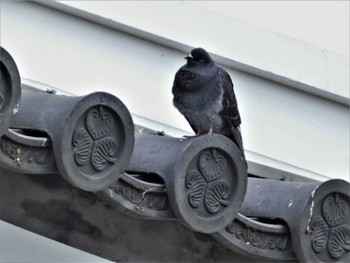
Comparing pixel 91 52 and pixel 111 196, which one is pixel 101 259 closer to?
pixel 111 196

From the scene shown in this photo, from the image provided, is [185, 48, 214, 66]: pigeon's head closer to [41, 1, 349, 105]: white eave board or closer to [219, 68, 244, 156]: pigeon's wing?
[219, 68, 244, 156]: pigeon's wing

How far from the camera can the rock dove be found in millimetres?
4887

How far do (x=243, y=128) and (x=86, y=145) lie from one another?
2.00m

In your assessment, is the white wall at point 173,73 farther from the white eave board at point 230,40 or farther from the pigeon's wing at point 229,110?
the pigeon's wing at point 229,110

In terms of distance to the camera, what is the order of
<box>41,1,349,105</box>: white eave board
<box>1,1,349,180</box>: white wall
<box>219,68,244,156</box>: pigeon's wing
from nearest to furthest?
<box>219,68,244,156</box>: pigeon's wing < <box>1,1,349,180</box>: white wall < <box>41,1,349,105</box>: white eave board

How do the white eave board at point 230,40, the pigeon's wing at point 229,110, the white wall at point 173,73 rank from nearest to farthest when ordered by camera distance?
the pigeon's wing at point 229,110 < the white wall at point 173,73 < the white eave board at point 230,40

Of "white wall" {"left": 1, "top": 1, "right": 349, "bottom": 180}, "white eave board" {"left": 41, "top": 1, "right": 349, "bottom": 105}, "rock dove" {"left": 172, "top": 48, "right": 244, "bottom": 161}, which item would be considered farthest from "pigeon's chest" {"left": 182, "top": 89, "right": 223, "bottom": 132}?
"white eave board" {"left": 41, "top": 1, "right": 349, "bottom": 105}

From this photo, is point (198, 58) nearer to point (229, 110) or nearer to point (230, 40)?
point (229, 110)

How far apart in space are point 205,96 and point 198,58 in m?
0.17

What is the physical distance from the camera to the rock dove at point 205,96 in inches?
192

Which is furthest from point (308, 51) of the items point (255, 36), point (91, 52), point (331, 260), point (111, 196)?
point (111, 196)

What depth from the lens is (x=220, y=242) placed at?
13.6 ft

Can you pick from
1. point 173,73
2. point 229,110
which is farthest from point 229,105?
point 173,73

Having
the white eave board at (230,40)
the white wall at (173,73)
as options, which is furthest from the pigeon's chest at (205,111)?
the white eave board at (230,40)
